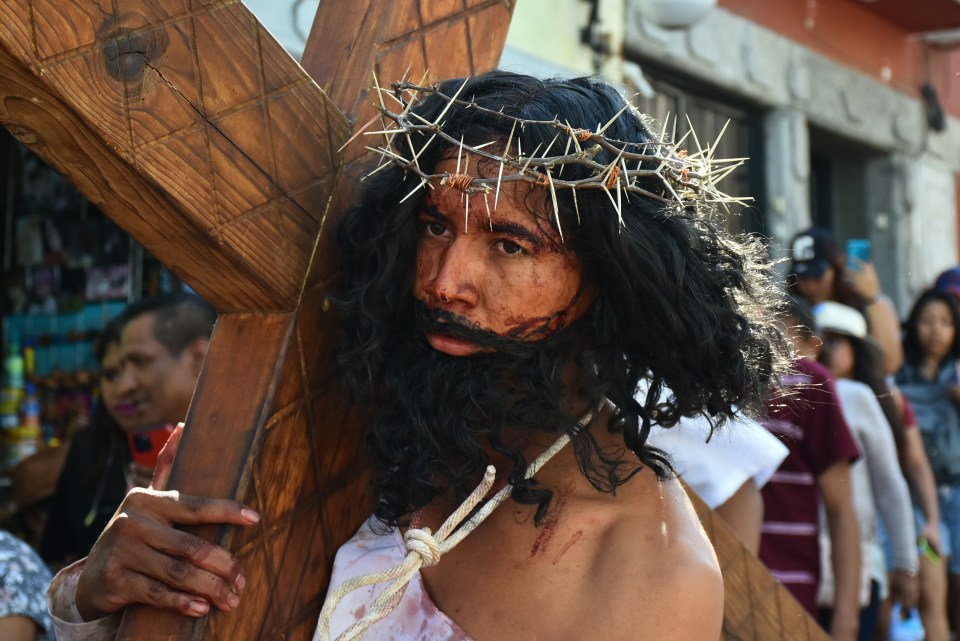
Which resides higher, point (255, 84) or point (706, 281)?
point (255, 84)

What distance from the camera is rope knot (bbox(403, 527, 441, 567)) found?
178cm

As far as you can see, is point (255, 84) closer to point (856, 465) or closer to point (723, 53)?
point (856, 465)

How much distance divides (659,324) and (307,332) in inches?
21.8

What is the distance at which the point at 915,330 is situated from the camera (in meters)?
6.54

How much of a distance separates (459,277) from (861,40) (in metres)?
9.35

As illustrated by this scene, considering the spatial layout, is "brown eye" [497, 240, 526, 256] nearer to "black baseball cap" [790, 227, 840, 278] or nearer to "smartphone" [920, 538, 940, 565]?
"black baseball cap" [790, 227, 840, 278]

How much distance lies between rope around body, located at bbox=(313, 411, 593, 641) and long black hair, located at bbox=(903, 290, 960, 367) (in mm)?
5212

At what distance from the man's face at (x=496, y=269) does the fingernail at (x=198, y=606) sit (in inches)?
20.6

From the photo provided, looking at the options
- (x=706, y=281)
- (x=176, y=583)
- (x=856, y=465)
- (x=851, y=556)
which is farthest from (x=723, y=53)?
(x=176, y=583)

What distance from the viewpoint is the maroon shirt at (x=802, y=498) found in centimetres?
396

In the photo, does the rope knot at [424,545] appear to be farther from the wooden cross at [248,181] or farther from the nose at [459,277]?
the nose at [459,277]

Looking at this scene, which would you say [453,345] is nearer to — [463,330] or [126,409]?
[463,330]

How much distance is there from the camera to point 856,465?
4.64 metres

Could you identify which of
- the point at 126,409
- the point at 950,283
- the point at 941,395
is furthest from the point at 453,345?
the point at 950,283
